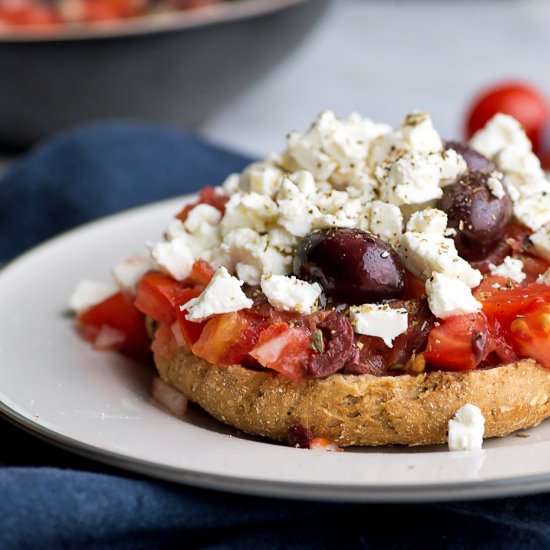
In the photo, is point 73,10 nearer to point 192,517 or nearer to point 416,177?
point 416,177

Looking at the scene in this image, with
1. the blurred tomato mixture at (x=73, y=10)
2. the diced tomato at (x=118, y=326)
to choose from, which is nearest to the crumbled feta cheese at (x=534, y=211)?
the diced tomato at (x=118, y=326)

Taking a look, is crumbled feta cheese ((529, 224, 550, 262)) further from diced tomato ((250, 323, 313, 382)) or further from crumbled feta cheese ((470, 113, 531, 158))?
diced tomato ((250, 323, 313, 382))

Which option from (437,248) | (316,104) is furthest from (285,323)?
(316,104)

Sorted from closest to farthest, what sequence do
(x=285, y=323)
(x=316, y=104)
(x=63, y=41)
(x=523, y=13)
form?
(x=285, y=323)
(x=63, y=41)
(x=316, y=104)
(x=523, y=13)

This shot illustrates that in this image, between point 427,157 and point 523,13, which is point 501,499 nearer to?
point 427,157

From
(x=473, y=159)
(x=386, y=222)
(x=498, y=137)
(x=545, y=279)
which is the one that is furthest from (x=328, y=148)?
(x=545, y=279)

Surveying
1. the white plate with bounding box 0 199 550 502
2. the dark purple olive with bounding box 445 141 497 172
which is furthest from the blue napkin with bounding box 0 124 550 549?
the dark purple olive with bounding box 445 141 497 172

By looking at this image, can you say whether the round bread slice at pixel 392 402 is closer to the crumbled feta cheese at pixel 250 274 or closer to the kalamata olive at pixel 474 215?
the crumbled feta cheese at pixel 250 274
